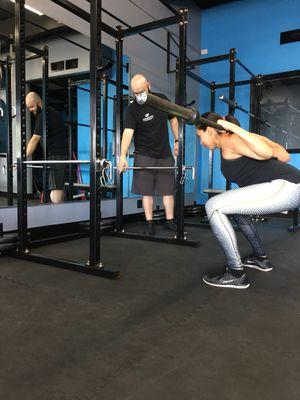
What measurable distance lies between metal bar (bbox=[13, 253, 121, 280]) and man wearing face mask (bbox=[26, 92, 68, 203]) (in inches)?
48.1

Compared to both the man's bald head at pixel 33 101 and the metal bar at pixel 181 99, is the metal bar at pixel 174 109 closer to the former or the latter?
the metal bar at pixel 181 99

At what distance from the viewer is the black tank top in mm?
1978

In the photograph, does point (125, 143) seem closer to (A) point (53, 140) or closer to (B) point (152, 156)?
(B) point (152, 156)

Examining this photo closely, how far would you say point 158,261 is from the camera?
8.35ft

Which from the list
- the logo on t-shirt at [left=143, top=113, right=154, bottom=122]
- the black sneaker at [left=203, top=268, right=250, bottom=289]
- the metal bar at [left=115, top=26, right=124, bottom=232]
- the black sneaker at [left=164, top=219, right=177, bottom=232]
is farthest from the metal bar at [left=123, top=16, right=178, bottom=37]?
the black sneaker at [left=203, top=268, right=250, bottom=289]

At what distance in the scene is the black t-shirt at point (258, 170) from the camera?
1.98 metres

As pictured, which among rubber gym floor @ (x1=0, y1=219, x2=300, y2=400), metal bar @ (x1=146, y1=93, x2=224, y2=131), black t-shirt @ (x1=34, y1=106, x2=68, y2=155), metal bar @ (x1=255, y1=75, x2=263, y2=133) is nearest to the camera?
rubber gym floor @ (x1=0, y1=219, x2=300, y2=400)

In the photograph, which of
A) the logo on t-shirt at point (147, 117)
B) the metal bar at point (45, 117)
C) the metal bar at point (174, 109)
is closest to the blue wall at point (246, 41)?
the logo on t-shirt at point (147, 117)

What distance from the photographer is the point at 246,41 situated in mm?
5648

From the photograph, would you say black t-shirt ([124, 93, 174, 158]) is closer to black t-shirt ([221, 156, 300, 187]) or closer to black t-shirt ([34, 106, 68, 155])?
black t-shirt ([34, 106, 68, 155])

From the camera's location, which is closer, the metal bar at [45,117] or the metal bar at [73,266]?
the metal bar at [73,266]

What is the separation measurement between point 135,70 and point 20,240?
3108mm

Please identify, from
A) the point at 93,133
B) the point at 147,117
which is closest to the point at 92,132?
the point at 93,133

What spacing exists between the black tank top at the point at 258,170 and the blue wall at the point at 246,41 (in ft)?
11.7
